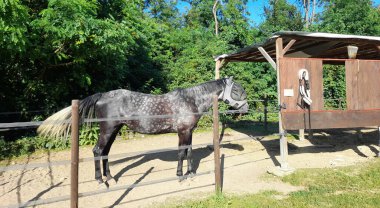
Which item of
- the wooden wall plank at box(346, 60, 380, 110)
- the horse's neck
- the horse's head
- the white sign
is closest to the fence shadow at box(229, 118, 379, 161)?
the wooden wall plank at box(346, 60, 380, 110)

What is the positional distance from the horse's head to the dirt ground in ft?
2.43

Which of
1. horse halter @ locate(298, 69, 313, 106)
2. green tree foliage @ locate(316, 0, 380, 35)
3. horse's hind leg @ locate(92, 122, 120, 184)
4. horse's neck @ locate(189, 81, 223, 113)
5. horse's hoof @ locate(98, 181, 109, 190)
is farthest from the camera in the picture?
green tree foliage @ locate(316, 0, 380, 35)

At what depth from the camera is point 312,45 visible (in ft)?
24.3

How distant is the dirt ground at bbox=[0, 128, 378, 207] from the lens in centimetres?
462

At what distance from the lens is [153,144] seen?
356 inches

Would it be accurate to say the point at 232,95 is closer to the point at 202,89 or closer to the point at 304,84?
the point at 202,89

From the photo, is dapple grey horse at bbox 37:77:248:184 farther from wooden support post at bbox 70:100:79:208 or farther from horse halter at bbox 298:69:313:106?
wooden support post at bbox 70:100:79:208

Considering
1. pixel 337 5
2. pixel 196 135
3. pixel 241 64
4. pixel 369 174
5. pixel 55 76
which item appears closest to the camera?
pixel 369 174

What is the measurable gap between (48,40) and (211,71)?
26.4 ft

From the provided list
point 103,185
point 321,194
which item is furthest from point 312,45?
point 103,185

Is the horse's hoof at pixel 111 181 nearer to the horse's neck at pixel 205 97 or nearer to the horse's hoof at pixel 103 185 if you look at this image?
the horse's hoof at pixel 103 185

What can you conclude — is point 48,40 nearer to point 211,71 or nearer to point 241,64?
point 211,71

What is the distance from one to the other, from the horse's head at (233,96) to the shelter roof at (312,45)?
3.98ft

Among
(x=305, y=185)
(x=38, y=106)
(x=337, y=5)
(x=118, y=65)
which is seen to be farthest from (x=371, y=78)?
(x=337, y=5)
